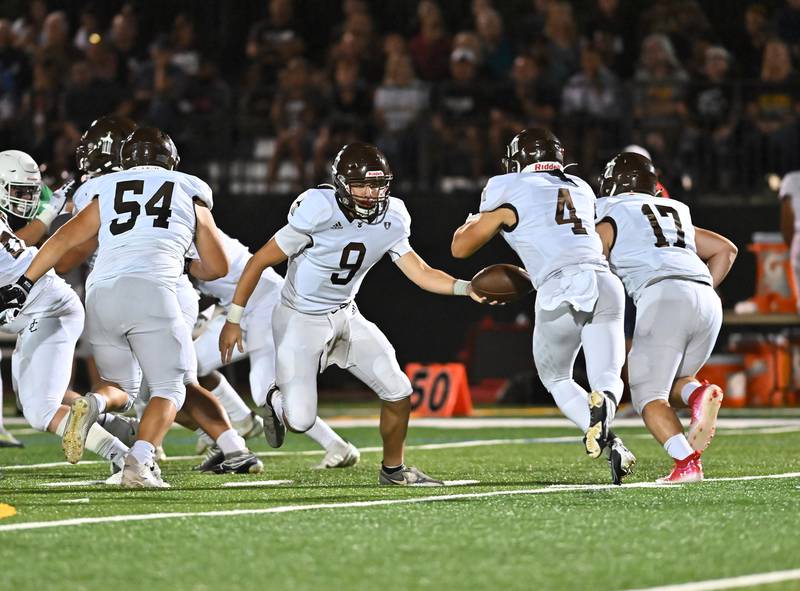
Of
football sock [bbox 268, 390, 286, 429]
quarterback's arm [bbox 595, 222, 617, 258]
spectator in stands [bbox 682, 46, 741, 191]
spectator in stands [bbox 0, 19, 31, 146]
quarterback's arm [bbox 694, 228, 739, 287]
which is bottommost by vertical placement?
football sock [bbox 268, 390, 286, 429]

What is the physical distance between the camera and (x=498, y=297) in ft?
22.9

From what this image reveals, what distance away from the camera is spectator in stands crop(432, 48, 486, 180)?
1380 cm

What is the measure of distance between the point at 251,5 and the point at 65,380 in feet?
30.5

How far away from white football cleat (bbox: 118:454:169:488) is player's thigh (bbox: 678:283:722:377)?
2.48 metres

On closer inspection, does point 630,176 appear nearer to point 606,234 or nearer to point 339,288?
point 606,234

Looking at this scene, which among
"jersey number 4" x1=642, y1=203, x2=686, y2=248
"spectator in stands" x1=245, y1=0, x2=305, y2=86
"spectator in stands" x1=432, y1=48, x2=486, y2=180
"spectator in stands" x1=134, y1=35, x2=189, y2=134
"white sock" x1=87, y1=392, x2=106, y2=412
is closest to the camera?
"white sock" x1=87, y1=392, x2=106, y2=412

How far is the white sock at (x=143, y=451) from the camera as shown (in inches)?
260

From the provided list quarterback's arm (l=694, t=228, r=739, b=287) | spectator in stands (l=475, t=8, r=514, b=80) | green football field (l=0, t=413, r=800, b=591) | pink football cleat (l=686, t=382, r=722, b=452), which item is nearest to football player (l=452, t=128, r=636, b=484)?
pink football cleat (l=686, t=382, r=722, b=452)

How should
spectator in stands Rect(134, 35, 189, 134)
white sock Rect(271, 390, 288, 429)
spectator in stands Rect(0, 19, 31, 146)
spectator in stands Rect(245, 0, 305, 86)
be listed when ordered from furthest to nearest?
spectator in stands Rect(245, 0, 305, 86)
spectator in stands Rect(0, 19, 31, 146)
spectator in stands Rect(134, 35, 189, 134)
white sock Rect(271, 390, 288, 429)

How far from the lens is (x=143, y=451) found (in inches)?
260

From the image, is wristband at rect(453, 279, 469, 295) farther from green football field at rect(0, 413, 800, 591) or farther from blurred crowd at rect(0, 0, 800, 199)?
blurred crowd at rect(0, 0, 800, 199)

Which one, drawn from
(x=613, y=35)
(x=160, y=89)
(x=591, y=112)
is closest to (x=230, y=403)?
(x=591, y=112)

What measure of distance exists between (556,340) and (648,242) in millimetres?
635

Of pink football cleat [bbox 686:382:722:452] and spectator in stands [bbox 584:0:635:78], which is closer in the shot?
pink football cleat [bbox 686:382:722:452]
